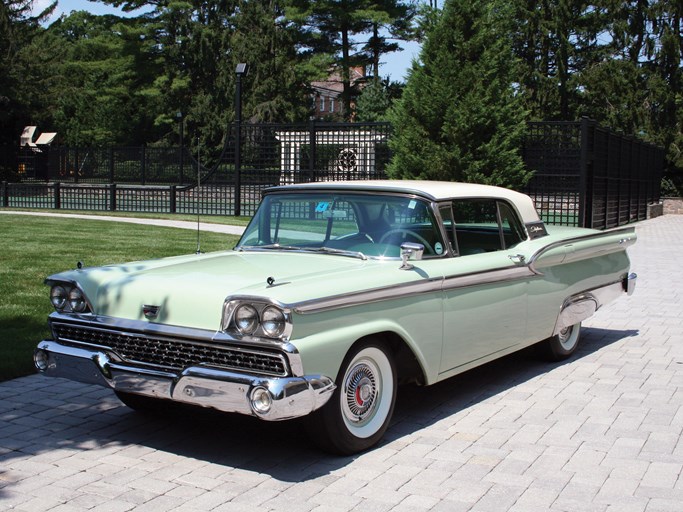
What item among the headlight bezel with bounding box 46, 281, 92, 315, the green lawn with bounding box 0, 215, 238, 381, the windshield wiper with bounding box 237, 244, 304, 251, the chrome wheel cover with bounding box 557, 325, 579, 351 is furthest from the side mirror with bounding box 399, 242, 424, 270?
the green lawn with bounding box 0, 215, 238, 381

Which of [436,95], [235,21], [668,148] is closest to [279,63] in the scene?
[235,21]

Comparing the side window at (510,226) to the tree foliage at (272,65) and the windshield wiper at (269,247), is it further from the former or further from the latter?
the tree foliage at (272,65)

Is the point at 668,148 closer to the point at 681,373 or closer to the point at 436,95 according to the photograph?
the point at 436,95

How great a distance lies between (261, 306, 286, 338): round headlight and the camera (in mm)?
4176

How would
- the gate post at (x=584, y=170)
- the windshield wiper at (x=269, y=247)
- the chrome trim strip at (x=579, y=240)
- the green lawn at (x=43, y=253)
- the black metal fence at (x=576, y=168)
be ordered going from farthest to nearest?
1. the black metal fence at (x=576, y=168)
2. the gate post at (x=584, y=170)
3. the green lawn at (x=43, y=253)
4. the chrome trim strip at (x=579, y=240)
5. the windshield wiper at (x=269, y=247)

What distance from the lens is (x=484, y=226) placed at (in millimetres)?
6137

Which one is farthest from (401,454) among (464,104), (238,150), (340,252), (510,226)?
(238,150)

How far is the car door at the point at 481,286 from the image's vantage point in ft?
17.6

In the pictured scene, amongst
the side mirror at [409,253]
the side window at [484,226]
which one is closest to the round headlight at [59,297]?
the side mirror at [409,253]

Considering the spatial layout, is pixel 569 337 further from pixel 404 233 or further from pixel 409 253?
pixel 409 253

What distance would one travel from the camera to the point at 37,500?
3.96m

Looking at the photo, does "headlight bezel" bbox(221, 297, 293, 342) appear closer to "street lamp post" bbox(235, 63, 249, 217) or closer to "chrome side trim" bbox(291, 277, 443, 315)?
"chrome side trim" bbox(291, 277, 443, 315)

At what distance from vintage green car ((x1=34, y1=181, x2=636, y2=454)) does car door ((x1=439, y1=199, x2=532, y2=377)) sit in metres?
0.01

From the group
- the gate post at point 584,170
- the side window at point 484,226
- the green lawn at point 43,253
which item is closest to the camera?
the side window at point 484,226
